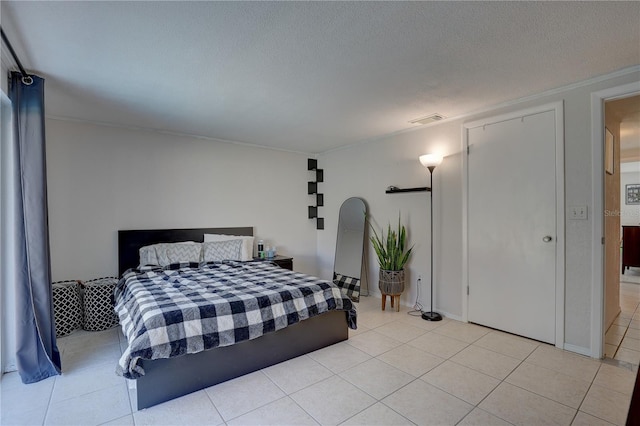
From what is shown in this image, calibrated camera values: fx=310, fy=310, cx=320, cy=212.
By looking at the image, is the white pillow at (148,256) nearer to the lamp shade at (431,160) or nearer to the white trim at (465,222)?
the lamp shade at (431,160)

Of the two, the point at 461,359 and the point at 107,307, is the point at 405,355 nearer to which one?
the point at 461,359

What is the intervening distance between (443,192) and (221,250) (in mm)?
2910

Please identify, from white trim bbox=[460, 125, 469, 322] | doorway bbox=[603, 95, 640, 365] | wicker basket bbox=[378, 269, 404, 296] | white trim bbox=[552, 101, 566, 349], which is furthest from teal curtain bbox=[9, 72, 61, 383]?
doorway bbox=[603, 95, 640, 365]

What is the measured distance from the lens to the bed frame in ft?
6.69

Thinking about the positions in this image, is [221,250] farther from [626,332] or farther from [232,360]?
[626,332]

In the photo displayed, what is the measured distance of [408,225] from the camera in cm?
413

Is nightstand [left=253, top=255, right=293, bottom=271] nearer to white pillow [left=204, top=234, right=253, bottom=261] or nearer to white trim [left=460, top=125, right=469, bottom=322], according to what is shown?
white pillow [left=204, top=234, right=253, bottom=261]

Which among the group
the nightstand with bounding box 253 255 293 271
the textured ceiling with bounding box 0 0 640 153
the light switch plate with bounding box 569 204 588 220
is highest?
the textured ceiling with bounding box 0 0 640 153

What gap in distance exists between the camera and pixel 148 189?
4.00m

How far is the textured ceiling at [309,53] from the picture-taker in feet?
5.62

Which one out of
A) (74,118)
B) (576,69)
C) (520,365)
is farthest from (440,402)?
(74,118)

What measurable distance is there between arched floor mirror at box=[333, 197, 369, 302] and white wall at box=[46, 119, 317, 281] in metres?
0.84

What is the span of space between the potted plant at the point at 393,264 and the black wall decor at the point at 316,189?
5.54ft

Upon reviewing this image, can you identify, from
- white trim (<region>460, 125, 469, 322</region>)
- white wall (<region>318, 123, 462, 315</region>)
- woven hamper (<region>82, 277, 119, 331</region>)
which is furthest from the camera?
white wall (<region>318, 123, 462, 315</region>)
